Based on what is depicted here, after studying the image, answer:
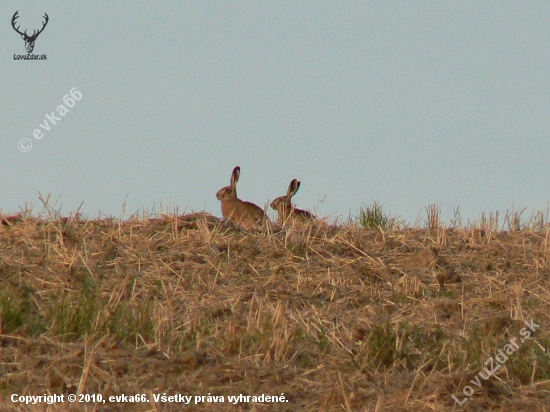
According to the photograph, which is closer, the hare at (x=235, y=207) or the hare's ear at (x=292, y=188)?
the hare at (x=235, y=207)

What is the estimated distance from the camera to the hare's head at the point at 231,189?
12.9 m

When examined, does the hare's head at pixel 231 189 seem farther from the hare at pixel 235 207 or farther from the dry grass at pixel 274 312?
the dry grass at pixel 274 312

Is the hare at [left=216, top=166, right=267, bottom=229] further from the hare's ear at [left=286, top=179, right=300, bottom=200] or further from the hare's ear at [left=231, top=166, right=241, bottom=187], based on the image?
the hare's ear at [left=286, top=179, right=300, bottom=200]

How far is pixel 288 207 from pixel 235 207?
806mm

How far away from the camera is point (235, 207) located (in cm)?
1241

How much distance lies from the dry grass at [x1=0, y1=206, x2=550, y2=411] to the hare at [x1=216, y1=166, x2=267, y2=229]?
223cm

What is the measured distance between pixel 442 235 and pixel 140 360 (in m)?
4.85

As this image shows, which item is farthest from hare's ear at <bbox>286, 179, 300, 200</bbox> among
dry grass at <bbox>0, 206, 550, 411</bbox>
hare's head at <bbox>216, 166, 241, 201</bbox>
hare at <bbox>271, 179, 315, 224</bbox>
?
dry grass at <bbox>0, 206, 550, 411</bbox>

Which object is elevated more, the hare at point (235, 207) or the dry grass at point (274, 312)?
the hare at point (235, 207)

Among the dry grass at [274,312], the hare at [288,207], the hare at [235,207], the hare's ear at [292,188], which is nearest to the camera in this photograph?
the dry grass at [274,312]

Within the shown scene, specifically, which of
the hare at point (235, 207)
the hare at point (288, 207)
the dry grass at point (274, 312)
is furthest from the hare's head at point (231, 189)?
the dry grass at point (274, 312)

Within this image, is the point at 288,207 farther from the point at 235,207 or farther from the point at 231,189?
the point at 231,189

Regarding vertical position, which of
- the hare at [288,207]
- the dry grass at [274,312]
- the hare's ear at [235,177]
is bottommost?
the dry grass at [274,312]

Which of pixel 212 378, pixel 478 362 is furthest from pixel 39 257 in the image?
pixel 478 362
